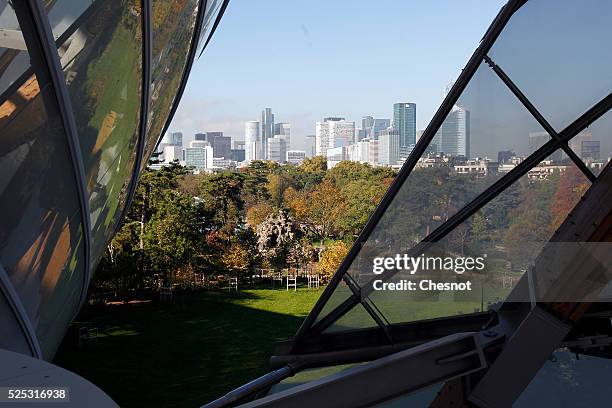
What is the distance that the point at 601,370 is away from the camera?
155 inches

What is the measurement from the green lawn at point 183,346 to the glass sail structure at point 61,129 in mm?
10052

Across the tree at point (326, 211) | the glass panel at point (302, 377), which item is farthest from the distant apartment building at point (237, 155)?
the glass panel at point (302, 377)

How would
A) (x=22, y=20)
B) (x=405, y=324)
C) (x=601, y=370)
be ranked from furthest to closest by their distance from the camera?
(x=601, y=370) < (x=405, y=324) < (x=22, y=20)

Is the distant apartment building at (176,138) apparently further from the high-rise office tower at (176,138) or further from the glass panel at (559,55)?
the glass panel at (559,55)

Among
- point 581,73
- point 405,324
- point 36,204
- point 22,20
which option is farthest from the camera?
point 405,324

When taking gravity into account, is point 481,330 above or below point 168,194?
below

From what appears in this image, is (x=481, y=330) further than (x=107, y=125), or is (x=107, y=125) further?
(x=107, y=125)

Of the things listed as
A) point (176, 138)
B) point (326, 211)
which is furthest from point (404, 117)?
point (326, 211)

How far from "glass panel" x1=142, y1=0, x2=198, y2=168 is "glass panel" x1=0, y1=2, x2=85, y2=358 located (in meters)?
1.14

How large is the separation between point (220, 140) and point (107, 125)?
15910cm

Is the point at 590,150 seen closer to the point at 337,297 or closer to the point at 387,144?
the point at 337,297

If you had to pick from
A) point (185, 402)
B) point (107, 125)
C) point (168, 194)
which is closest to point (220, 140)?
point (168, 194)

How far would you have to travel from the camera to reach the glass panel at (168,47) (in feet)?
12.3

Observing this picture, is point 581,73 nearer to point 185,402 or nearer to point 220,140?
point 185,402
